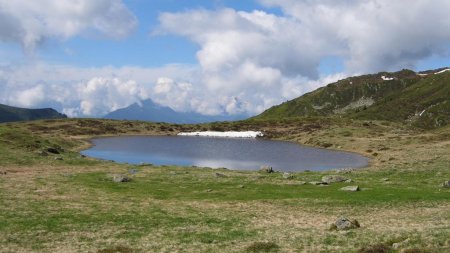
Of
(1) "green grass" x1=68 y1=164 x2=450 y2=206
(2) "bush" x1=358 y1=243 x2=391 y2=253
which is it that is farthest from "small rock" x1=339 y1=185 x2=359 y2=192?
(2) "bush" x1=358 y1=243 x2=391 y2=253

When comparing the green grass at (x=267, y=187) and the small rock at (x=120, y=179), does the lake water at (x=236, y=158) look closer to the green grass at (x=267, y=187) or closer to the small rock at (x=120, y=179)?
the green grass at (x=267, y=187)

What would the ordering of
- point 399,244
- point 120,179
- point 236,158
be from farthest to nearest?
point 236,158, point 120,179, point 399,244

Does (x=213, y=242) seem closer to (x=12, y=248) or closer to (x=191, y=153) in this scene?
(x=12, y=248)

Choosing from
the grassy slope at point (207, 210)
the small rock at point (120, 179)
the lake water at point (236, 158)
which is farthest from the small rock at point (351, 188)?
the lake water at point (236, 158)

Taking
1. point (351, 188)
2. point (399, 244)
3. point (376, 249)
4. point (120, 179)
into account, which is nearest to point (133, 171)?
point (120, 179)

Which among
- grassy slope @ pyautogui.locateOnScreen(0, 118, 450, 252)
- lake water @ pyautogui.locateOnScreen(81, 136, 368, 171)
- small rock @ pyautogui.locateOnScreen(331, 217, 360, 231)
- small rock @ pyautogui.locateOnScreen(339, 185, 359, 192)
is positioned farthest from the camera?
lake water @ pyautogui.locateOnScreen(81, 136, 368, 171)

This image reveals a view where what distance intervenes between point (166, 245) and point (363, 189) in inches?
1314

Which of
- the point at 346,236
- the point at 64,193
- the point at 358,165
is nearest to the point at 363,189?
the point at 346,236

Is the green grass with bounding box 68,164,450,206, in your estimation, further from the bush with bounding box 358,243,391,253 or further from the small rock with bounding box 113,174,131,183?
the bush with bounding box 358,243,391,253

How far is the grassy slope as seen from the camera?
31203 millimetres

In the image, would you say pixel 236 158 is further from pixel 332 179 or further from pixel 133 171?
pixel 332 179

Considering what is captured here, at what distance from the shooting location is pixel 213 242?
31.9 metres

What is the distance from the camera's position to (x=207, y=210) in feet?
150

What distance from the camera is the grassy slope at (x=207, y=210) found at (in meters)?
31.2
